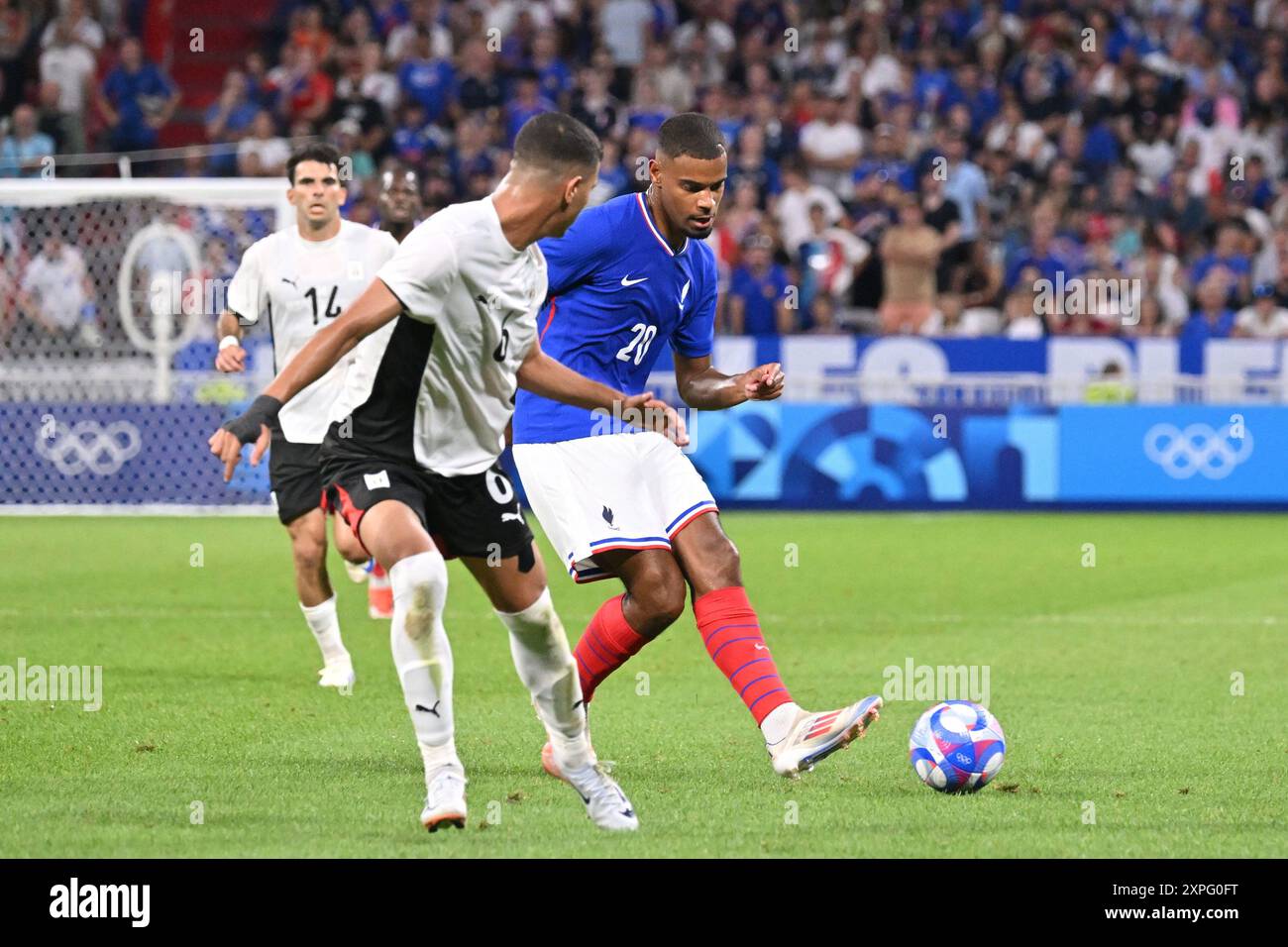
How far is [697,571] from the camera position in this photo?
6.68 metres

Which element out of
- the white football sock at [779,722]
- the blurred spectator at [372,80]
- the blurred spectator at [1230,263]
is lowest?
the white football sock at [779,722]

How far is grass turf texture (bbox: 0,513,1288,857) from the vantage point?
18.7 feet

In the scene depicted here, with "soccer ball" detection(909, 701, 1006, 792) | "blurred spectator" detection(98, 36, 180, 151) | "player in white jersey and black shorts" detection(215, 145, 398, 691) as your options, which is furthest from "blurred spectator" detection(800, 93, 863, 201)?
"soccer ball" detection(909, 701, 1006, 792)

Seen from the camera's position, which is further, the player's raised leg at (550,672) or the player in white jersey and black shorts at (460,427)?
the player's raised leg at (550,672)

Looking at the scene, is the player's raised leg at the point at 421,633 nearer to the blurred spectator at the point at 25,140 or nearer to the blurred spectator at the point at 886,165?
the blurred spectator at the point at 25,140

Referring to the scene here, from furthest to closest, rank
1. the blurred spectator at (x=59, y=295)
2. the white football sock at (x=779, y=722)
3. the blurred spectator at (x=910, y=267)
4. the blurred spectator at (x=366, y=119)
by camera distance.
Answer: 1. the blurred spectator at (x=366, y=119)
2. the blurred spectator at (x=910, y=267)
3. the blurred spectator at (x=59, y=295)
4. the white football sock at (x=779, y=722)

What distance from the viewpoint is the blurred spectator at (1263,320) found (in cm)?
1941

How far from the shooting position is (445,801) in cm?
550

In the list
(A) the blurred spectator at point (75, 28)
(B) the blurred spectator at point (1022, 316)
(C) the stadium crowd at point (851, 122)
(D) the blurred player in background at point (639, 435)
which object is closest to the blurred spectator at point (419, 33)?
(C) the stadium crowd at point (851, 122)

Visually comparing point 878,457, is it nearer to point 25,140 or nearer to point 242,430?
point 25,140

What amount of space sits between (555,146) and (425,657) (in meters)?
1.50

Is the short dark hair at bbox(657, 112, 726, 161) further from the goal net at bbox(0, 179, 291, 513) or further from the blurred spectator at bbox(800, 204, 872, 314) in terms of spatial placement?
the blurred spectator at bbox(800, 204, 872, 314)

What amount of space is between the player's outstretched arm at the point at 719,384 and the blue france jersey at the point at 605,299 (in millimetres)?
245
